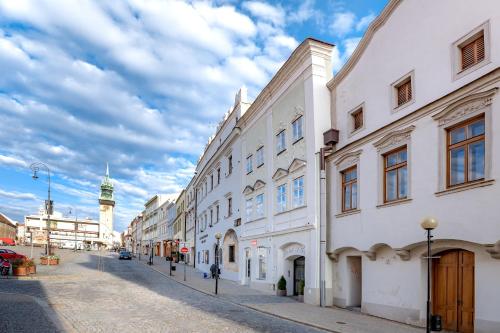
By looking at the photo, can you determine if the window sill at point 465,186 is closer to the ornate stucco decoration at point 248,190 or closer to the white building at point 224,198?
the ornate stucco decoration at point 248,190

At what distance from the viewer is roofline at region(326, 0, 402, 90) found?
1627 centimetres

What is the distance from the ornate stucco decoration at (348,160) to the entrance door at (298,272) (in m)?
5.54

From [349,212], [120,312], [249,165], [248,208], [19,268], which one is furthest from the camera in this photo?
[249,165]

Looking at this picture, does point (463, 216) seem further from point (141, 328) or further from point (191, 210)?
point (191, 210)

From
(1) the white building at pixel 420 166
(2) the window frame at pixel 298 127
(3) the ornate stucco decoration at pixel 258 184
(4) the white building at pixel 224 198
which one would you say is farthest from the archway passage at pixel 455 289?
(4) the white building at pixel 224 198

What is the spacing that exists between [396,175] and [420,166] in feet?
5.14

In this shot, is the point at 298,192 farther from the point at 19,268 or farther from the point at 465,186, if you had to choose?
the point at 19,268

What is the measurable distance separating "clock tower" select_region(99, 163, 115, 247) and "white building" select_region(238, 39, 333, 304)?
112m

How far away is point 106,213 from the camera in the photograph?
136m

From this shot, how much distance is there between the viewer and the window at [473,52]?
12375 mm

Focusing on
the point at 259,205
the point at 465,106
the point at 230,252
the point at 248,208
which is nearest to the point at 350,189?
the point at 465,106

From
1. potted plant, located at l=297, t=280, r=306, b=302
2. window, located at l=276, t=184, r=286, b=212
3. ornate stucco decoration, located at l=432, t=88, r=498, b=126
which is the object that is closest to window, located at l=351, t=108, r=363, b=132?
ornate stucco decoration, located at l=432, t=88, r=498, b=126

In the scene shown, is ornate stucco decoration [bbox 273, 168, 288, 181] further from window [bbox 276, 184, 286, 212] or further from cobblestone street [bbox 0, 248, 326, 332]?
cobblestone street [bbox 0, 248, 326, 332]

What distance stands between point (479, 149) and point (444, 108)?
1.66m
